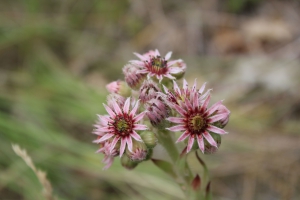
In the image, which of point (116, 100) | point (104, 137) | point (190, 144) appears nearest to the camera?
point (190, 144)

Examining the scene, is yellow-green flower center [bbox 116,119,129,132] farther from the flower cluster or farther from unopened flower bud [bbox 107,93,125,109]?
unopened flower bud [bbox 107,93,125,109]

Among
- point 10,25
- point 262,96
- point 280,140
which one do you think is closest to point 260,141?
point 280,140

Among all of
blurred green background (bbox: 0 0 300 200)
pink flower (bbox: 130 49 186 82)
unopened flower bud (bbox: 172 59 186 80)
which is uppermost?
blurred green background (bbox: 0 0 300 200)

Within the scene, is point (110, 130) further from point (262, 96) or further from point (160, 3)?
point (160, 3)

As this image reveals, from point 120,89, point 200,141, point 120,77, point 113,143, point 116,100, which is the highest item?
point 120,77

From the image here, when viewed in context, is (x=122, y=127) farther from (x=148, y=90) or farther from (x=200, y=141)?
(x=200, y=141)

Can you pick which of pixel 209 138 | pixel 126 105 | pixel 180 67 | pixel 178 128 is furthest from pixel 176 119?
pixel 180 67

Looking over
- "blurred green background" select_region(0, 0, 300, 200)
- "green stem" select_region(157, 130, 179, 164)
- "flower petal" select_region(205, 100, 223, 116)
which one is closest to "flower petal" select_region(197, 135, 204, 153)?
"flower petal" select_region(205, 100, 223, 116)
